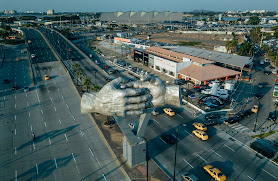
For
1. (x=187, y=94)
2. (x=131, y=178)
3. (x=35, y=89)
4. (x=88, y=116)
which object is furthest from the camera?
(x=35, y=89)

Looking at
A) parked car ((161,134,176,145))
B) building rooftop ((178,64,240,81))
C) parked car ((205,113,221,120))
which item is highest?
building rooftop ((178,64,240,81))

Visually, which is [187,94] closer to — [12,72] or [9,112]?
[9,112]

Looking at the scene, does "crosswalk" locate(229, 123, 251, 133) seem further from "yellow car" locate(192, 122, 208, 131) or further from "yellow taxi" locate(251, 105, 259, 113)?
"yellow taxi" locate(251, 105, 259, 113)

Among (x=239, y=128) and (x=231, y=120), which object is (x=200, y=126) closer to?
(x=231, y=120)

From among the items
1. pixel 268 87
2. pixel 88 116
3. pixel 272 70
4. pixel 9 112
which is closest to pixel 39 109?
pixel 9 112

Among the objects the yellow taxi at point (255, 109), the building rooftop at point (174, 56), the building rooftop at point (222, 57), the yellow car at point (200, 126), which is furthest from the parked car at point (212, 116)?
the building rooftop at point (222, 57)

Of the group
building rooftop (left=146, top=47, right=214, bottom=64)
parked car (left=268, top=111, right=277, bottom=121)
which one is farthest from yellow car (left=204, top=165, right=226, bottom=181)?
building rooftop (left=146, top=47, right=214, bottom=64)
